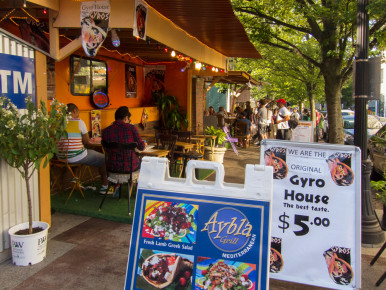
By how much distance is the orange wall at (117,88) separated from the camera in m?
7.49

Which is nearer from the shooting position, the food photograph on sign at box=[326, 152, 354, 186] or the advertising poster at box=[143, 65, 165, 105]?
the food photograph on sign at box=[326, 152, 354, 186]

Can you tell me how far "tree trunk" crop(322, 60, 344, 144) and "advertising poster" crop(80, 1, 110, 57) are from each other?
577cm

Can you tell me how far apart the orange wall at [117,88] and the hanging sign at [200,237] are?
18.4ft

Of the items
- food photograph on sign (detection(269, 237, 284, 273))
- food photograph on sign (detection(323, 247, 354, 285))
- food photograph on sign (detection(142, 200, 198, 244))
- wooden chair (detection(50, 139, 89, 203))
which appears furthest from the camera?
wooden chair (detection(50, 139, 89, 203))

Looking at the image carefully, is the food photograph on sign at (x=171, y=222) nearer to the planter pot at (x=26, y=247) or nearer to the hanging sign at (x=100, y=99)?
the planter pot at (x=26, y=247)

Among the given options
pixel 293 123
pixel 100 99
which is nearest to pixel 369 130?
pixel 293 123

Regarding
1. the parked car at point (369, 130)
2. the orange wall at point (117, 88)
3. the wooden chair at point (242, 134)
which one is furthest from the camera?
the wooden chair at point (242, 134)

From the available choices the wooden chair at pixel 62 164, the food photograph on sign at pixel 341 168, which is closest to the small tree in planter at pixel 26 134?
the wooden chair at pixel 62 164

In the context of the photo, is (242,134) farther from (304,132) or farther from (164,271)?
(164,271)

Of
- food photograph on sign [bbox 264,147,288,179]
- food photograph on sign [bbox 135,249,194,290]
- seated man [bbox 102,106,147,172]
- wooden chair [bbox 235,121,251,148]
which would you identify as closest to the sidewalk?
seated man [bbox 102,106,147,172]

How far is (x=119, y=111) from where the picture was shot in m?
6.04

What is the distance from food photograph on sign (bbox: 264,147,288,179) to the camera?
11.6 feet

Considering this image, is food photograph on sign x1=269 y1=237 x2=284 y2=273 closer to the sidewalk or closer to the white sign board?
the sidewalk

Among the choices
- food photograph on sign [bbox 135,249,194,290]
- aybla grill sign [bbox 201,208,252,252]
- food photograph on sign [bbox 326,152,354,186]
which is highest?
food photograph on sign [bbox 326,152,354,186]
